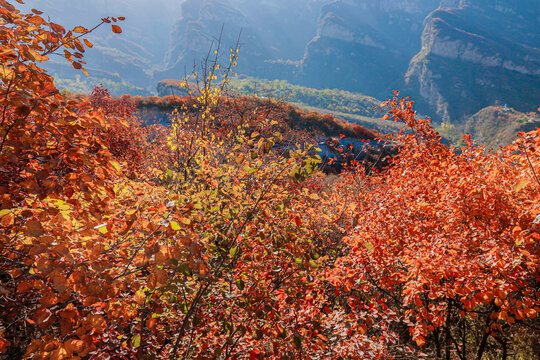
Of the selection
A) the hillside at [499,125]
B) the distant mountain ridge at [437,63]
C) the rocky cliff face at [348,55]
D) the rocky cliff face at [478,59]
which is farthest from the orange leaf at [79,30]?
the rocky cliff face at [348,55]

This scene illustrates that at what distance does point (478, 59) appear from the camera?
129125 mm

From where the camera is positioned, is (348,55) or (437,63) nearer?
(437,63)

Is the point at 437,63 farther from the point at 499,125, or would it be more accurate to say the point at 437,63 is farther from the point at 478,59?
the point at 499,125

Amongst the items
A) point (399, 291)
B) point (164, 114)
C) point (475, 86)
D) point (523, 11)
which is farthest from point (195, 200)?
point (523, 11)

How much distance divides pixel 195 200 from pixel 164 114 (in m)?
27.3

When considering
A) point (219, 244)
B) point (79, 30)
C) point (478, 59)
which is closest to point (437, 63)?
point (478, 59)

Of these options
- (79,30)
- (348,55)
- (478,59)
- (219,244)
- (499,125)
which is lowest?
(219,244)

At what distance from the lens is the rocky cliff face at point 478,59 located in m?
115

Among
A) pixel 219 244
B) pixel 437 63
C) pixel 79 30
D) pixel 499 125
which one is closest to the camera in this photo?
pixel 79 30

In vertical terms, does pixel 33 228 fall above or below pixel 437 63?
below

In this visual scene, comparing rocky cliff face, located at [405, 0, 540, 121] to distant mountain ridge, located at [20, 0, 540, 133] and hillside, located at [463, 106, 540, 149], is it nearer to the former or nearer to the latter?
distant mountain ridge, located at [20, 0, 540, 133]

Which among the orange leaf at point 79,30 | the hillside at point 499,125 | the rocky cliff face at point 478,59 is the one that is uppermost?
the rocky cliff face at point 478,59

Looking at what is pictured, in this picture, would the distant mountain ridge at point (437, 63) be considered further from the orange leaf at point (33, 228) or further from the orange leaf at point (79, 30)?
the orange leaf at point (33, 228)

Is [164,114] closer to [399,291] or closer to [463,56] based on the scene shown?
[399,291]
